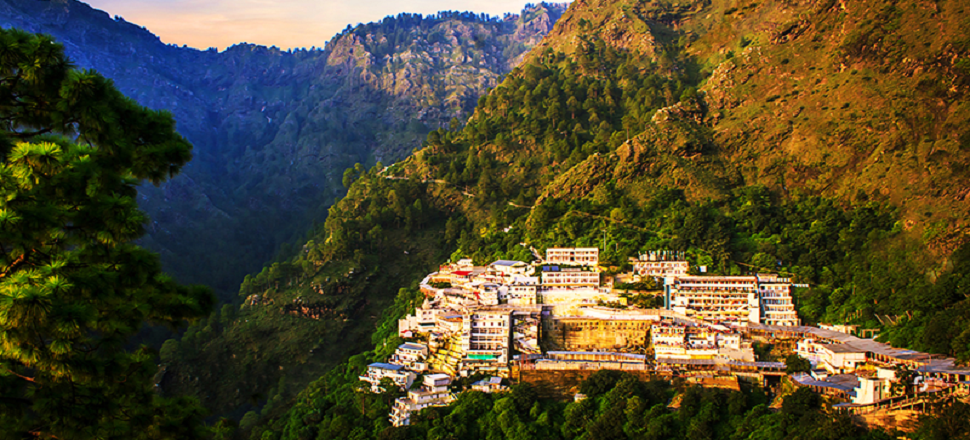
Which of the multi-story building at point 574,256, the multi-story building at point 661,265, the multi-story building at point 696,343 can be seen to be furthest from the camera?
the multi-story building at point 574,256

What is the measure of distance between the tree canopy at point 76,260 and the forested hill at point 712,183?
875 inches

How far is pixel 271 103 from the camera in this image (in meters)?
106

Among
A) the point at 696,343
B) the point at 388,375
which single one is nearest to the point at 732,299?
the point at 696,343

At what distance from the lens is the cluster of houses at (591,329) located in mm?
29531

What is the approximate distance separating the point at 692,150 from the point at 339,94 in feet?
225

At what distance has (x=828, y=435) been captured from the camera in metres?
21.6

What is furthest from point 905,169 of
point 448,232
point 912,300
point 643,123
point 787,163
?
point 448,232

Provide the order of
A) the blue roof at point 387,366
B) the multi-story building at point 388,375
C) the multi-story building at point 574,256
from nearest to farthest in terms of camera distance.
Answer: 1. the multi-story building at point 388,375
2. the blue roof at point 387,366
3. the multi-story building at point 574,256

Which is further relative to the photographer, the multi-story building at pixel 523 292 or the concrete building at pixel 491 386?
the multi-story building at pixel 523 292

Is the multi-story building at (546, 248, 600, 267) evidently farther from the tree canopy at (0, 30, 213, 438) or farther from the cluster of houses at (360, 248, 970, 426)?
the tree canopy at (0, 30, 213, 438)

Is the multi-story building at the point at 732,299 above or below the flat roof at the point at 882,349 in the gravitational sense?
above

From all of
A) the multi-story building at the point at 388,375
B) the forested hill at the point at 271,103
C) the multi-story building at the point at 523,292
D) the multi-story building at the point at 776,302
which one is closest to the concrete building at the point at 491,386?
the multi-story building at the point at 388,375

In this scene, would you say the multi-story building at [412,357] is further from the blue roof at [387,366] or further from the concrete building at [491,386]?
the concrete building at [491,386]

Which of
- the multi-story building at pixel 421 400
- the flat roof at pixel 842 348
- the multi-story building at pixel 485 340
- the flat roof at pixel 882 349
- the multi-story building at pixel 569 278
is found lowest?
the multi-story building at pixel 421 400
